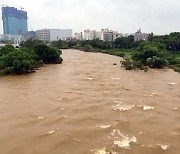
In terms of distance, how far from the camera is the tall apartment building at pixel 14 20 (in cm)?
15600

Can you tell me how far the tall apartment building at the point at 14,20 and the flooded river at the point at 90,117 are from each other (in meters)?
143

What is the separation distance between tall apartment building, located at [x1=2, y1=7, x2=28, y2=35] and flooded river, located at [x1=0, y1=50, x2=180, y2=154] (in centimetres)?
14345

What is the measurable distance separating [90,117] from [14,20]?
6187 inches

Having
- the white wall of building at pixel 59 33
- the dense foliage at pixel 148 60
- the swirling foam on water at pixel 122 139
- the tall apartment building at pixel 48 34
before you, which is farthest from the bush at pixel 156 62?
the tall apartment building at pixel 48 34

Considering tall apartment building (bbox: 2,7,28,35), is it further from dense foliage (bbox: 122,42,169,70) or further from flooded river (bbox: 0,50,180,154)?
flooded river (bbox: 0,50,180,154)

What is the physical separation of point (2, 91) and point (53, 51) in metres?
16.5

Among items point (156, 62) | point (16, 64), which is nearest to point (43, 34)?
point (156, 62)

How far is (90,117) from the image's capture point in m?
13.1

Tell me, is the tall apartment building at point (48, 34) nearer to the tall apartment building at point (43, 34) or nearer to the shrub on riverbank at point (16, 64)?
the tall apartment building at point (43, 34)

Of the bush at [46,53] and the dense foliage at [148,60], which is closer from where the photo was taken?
the dense foliage at [148,60]

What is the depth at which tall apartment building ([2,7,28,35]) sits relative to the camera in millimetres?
156000

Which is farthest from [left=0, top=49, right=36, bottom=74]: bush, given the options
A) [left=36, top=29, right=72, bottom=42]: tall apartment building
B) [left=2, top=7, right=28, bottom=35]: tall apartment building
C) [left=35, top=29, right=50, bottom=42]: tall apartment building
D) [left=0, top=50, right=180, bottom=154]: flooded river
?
[left=2, top=7, right=28, bottom=35]: tall apartment building

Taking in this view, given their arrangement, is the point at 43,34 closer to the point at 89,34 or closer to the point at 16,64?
the point at 89,34

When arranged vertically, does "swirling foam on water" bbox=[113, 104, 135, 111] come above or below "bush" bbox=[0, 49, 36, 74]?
below
